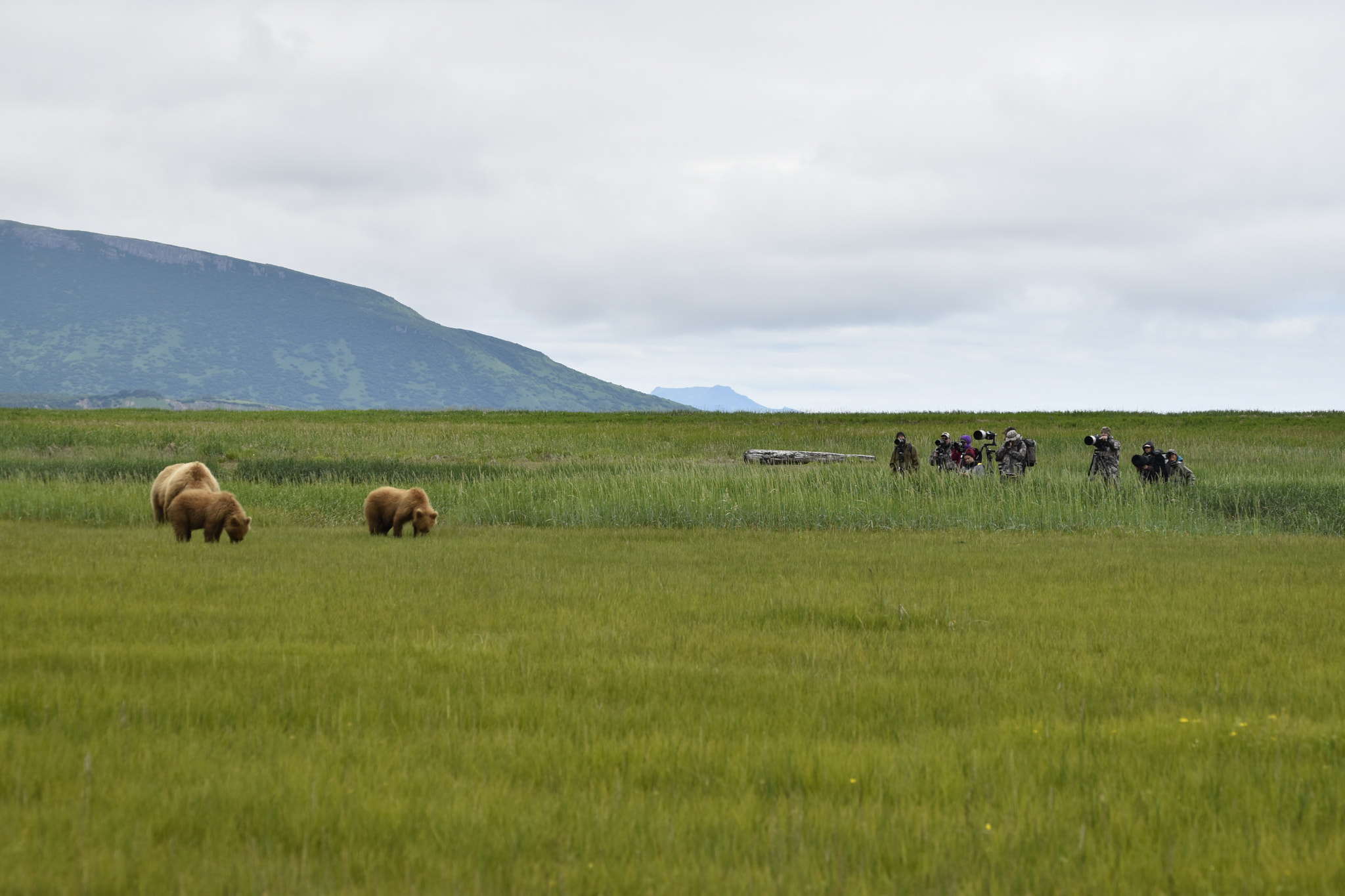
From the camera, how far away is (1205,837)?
14.8 feet

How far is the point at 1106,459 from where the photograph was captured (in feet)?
90.6

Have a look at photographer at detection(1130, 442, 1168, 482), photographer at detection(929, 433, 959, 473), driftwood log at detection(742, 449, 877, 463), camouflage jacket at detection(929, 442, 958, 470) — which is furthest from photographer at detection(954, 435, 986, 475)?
driftwood log at detection(742, 449, 877, 463)

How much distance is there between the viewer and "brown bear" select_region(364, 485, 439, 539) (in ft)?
66.1

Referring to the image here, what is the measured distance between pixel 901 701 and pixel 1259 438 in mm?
55190

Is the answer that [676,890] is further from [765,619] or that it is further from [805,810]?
[765,619]

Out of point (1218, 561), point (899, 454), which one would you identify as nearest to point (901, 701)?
point (1218, 561)

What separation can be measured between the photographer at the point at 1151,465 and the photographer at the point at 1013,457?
9.97 ft

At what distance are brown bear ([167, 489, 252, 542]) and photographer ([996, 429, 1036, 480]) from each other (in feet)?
67.2

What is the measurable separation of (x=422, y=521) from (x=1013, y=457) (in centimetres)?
1752

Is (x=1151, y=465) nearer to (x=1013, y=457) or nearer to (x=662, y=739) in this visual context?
(x=1013, y=457)

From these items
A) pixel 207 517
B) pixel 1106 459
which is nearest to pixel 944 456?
pixel 1106 459

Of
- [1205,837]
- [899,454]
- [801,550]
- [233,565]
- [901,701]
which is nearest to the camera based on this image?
[1205,837]

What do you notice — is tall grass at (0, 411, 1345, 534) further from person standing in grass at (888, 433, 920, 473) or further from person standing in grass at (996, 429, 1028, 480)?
person standing in grass at (996, 429, 1028, 480)

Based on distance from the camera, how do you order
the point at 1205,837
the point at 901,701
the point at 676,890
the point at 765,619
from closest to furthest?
the point at 676,890
the point at 1205,837
the point at 901,701
the point at 765,619
